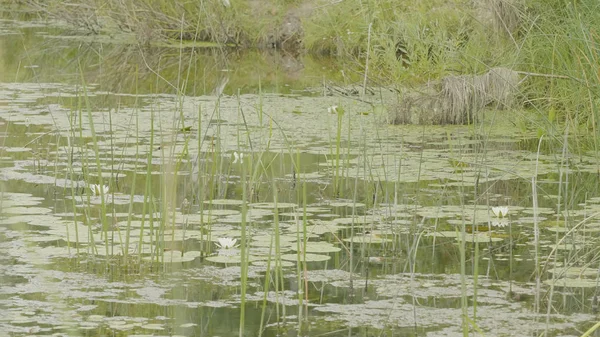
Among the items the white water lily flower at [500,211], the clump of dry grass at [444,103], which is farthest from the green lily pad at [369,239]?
the clump of dry grass at [444,103]

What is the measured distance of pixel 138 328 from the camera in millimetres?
3164

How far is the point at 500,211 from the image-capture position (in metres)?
4.63

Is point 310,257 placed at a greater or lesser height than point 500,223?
lesser

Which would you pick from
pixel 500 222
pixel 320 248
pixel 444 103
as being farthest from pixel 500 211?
pixel 444 103

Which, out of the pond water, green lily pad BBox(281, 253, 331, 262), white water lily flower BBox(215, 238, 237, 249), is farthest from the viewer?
white water lily flower BBox(215, 238, 237, 249)

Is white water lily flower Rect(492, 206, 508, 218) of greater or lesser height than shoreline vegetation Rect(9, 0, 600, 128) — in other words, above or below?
below

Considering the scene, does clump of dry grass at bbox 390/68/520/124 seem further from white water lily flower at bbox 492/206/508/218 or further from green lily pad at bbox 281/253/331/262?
green lily pad at bbox 281/253/331/262

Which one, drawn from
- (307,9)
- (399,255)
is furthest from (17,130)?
(307,9)

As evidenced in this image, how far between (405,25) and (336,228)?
4.86 metres

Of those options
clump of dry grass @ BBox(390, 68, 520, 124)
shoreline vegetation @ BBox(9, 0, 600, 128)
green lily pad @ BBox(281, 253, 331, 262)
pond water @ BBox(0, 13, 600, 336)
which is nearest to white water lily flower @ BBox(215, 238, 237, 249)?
pond water @ BBox(0, 13, 600, 336)

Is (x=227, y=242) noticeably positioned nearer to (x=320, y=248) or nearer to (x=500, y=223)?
(x=320, y=248)

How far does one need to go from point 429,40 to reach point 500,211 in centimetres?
446

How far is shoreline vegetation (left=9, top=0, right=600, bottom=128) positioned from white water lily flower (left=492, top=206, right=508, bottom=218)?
0.41 metres

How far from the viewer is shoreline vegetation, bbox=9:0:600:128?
21.4ft
